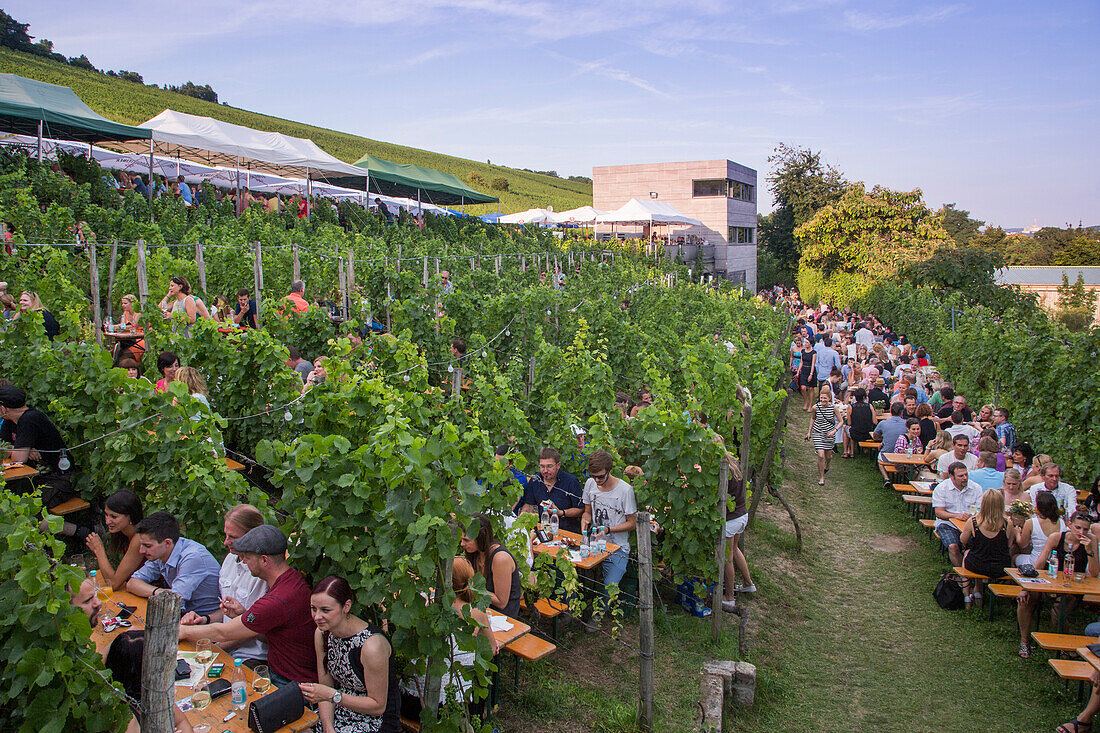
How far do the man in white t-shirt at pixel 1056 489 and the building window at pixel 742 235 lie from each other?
3549cm

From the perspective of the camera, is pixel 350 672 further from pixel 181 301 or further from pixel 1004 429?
pixel 1004 429

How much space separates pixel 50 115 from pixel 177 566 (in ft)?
47.4

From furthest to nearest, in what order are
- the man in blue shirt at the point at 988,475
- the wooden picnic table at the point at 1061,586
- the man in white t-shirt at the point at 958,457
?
the man in white t-shirt at the point at 958,457, the man in blue shirt at the point at 988,475, the wooden picnic table at the point at 1061,586

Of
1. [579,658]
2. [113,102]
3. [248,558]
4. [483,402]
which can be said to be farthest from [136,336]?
[113,102]

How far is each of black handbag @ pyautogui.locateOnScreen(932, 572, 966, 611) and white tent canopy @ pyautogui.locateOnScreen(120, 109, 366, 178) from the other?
656 inches

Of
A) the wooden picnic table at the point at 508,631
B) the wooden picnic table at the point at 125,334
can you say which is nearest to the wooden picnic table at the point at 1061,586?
the wooden picnic table at the point at 508,631

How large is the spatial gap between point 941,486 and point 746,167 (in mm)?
41157

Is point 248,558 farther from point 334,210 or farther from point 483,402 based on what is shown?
point 334,210

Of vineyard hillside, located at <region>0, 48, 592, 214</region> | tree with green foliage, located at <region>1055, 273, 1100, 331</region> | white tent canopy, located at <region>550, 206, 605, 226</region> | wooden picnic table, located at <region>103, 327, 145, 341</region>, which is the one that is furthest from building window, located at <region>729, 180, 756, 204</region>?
wooden picnic table, located at <region>103, 327, 145, 341</region>

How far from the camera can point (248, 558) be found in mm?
3496

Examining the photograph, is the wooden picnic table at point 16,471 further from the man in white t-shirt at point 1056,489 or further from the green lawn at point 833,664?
the man in white t-shirt at point 1056,489

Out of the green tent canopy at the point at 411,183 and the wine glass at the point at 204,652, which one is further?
the green tent canopy at the point at 411,183

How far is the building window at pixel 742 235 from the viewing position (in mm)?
41500

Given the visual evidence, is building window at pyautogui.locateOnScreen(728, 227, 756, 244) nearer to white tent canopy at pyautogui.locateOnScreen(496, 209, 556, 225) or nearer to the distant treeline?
white tent canopy at pyautogui.locateOnScreen(496, 209, 556, 225)
